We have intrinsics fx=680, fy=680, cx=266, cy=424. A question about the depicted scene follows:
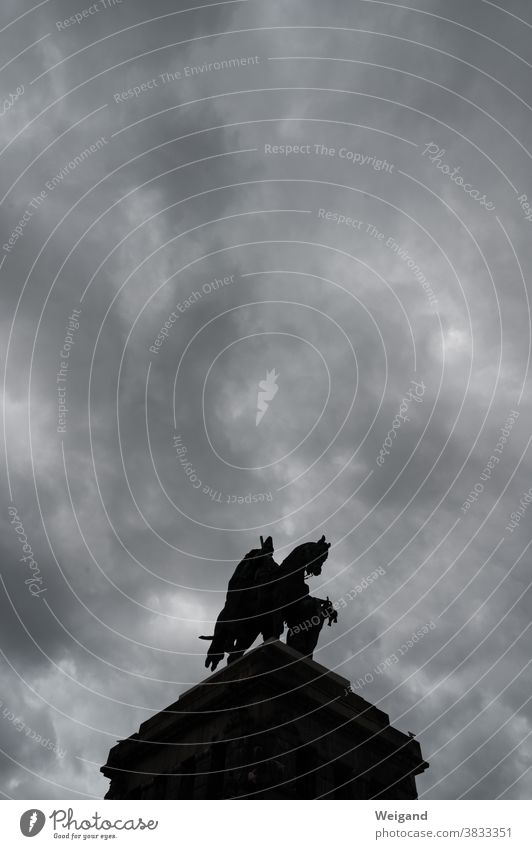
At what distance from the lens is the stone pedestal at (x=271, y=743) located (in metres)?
23.2

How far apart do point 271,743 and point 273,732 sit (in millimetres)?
405

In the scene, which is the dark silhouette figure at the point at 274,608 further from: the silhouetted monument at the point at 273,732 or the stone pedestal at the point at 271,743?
the stone pedestal at the point at 271,743

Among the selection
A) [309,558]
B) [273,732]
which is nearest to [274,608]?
[309,558]

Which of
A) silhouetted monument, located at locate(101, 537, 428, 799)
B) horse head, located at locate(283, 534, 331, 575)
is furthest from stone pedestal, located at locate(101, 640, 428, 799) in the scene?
horse head, located at locate(283, 534, 331, 575)

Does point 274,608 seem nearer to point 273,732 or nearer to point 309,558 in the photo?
point 309,558

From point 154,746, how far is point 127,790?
232 cm

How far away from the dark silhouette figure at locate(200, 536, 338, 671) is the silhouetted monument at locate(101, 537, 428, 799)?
0.05 m

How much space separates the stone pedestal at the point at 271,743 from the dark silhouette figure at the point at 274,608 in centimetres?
307

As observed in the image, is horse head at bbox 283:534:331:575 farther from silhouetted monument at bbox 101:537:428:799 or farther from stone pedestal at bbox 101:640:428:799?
stone pedestal at bbox 101:640:428:799

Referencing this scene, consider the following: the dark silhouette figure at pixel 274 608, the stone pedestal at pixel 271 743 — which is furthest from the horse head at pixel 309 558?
the stone pedestal at pixel 271 743

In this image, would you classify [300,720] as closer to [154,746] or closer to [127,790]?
[154,746]
